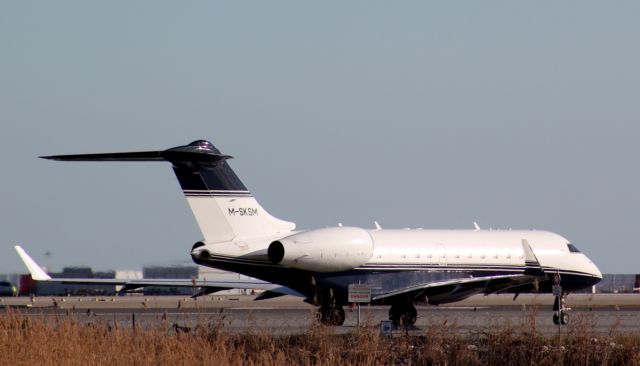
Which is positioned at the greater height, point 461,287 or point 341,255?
point 341,255

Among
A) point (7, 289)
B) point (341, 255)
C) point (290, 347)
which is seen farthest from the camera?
point (7, 289)

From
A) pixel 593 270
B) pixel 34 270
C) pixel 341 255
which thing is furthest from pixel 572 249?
pixel 34 270

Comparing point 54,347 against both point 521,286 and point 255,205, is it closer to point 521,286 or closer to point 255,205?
point 255,205

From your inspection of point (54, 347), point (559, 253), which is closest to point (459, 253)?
point (559, 253)

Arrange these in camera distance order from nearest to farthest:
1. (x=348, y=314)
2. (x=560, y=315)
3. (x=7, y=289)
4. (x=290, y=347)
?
1. (x=290, y=347)
2. (x=560, y=315)
3. (x=348, y=314)
4. (x=7, y=289)

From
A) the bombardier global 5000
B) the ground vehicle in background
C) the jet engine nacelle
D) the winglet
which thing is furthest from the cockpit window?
the ground vehicle in background

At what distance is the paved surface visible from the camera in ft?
59.3

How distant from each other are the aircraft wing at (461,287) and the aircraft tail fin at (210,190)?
4.51 meters

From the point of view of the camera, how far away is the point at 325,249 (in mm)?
29859

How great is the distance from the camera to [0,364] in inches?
585

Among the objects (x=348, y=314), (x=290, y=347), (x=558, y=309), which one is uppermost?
(x=348, y=314)

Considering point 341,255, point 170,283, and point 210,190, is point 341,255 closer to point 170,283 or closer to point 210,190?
point 210,190

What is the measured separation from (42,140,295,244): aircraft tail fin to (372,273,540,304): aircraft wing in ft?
14.8

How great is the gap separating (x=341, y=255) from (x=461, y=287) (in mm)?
3594
